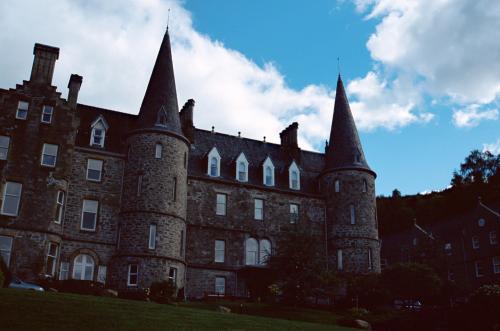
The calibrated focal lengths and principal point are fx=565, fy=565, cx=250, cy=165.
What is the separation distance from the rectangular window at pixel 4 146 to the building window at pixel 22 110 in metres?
1.70

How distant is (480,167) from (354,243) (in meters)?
56.5

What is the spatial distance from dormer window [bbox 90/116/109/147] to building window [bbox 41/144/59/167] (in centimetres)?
331

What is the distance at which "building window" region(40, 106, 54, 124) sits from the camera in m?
36.8

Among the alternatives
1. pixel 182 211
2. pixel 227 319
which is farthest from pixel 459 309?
pixel 182 211

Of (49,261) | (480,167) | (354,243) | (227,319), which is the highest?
(480,167)

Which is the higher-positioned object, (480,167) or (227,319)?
(480,167)

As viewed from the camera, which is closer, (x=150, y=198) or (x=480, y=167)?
(x=150, y=198)

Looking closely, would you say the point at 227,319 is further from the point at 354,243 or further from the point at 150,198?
the point at 354,243

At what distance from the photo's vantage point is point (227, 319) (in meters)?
22.0

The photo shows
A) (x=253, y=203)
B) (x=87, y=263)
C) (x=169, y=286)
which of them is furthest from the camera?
(x=253, y=203)

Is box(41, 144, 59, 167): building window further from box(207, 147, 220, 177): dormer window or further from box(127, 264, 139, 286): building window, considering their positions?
box(207, 147, 220, 177): dormer window

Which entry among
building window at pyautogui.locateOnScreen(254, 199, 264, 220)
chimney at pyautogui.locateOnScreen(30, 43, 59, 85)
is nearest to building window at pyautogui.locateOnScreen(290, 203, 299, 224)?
building window at pyautogui.locateOnScreen(254, 199, 264, 220)

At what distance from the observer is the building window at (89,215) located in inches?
1446

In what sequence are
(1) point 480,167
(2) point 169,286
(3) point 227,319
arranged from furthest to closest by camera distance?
(1) point 480,167
(2) point 169,286
(3) point 227,319
